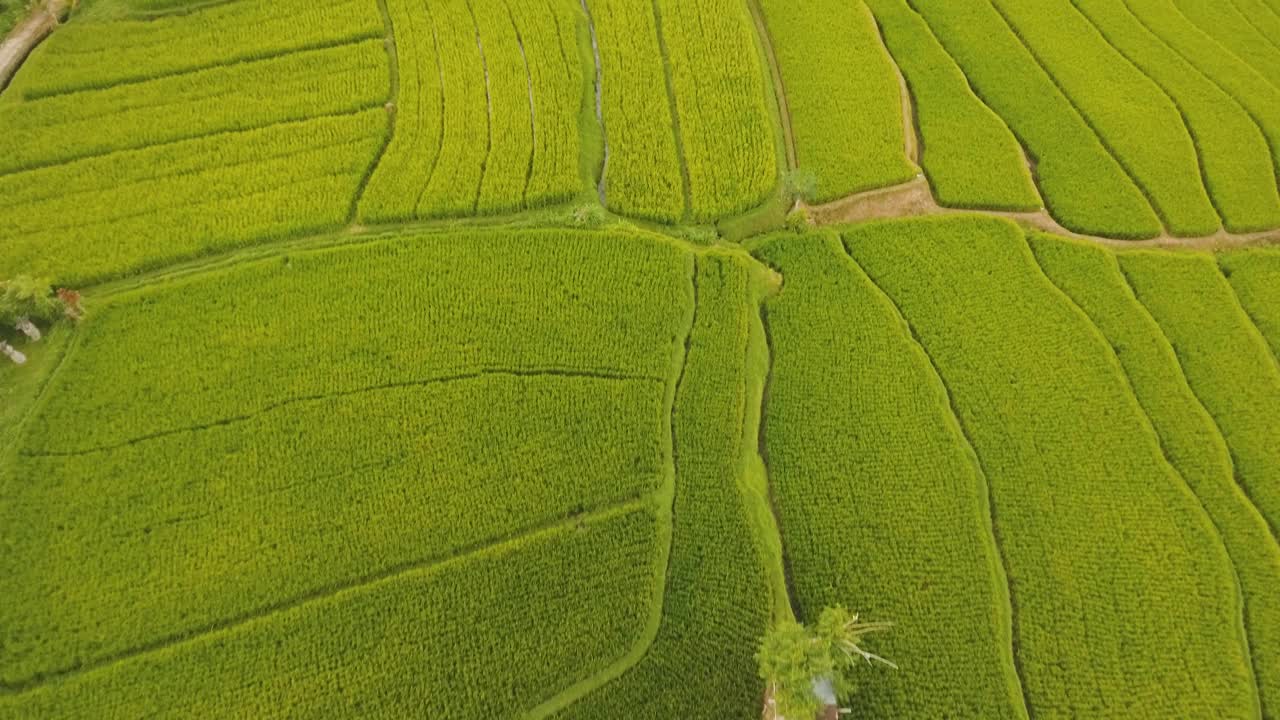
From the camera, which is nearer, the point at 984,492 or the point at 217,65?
the point at 984,492

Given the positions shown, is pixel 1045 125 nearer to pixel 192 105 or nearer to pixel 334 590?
pixel 334 590

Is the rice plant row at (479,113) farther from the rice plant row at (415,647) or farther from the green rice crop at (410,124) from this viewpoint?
the rice plant row at (415,647)

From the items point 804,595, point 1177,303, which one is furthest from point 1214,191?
point 804,595

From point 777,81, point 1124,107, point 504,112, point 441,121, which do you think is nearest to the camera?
point 441,121

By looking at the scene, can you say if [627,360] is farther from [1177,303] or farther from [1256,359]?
[1256,359]

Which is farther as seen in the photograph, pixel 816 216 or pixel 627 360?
pixel 816 216

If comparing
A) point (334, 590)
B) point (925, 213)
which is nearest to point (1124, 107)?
point (925, 213)

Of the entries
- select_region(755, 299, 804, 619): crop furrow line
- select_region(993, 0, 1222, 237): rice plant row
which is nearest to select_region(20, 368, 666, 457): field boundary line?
select_region(755, 299, 804, 619): crop furrow line

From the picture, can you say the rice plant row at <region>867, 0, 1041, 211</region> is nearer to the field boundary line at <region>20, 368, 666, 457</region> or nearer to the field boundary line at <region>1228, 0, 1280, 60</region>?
the field boundary line at <region>20, 368, 666, 457</region>
